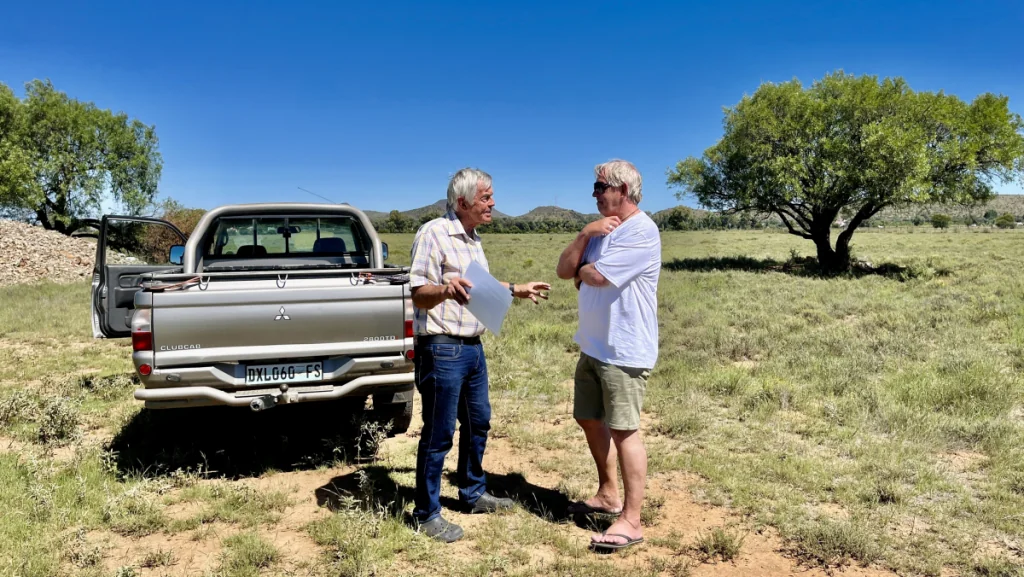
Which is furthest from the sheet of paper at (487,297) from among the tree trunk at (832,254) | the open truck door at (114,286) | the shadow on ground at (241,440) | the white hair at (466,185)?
the tree trunk at (832,254)

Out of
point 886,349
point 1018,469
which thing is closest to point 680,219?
point 886,349

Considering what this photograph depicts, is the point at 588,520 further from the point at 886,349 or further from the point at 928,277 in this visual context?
the point at 928,277

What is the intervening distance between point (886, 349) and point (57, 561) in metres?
9.38

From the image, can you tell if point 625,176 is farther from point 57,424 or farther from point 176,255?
point 57,424

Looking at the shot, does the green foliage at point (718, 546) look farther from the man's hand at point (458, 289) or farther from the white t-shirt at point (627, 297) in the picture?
the man's hand at point (458, 289)

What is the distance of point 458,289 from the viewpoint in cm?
324

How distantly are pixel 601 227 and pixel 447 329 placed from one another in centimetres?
104

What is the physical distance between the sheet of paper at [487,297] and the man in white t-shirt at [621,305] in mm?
359

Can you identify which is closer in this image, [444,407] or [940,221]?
[444,407]

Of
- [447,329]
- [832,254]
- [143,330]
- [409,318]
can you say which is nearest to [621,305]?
[447,329]

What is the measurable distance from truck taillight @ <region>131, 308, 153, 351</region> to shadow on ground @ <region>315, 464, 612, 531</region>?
1.57 meters

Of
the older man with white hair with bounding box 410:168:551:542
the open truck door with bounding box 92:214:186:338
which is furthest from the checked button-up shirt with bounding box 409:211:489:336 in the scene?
the open truck door with bounding box 92:214:186:338

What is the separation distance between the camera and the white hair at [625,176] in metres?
3.40

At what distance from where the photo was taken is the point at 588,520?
3984 mm
